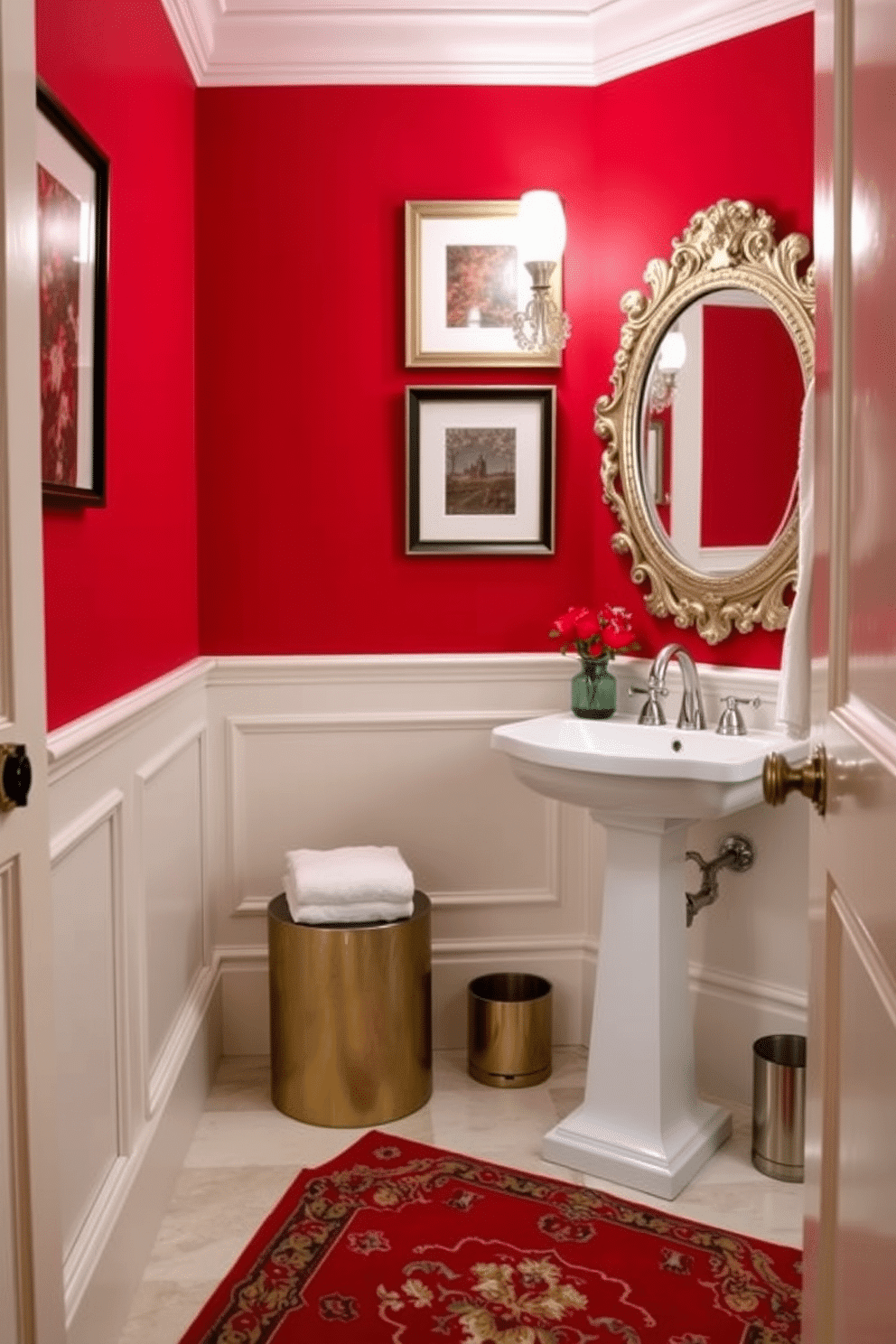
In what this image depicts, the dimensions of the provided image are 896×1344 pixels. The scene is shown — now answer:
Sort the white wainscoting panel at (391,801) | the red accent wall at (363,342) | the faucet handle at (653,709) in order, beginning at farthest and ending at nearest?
the white wainscoting panel at (391,801), the red accent wall at (363,342), the faucet handle at (653,709)

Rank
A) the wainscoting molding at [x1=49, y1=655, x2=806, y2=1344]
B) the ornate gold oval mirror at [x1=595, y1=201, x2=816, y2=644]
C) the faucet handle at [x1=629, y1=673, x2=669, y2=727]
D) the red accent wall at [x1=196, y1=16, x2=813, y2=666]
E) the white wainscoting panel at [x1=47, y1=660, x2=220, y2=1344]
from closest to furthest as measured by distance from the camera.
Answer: the white wainscoting panel at [x1=47, y1=660, x2=220, y2=1344], the wainscoting molding at [x1=49, y1=655, x2=806, y2=1344], the ornate gold oval mirror at [x1=595, y1=201, x2=816, y2=644], the faucet handle at [x1=629, y1=673, x2=669, y2=727], the red accent wall at [x1=196, y1=16, x2=813, y2=666]

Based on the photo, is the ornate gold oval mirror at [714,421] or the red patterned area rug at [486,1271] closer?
the red patterned area rug at [486,1271]

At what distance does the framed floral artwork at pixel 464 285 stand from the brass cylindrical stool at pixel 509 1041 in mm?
1589

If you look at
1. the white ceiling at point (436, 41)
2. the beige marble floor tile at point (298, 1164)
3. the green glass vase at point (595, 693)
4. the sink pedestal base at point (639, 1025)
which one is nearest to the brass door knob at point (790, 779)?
the sink pedestal base at point (639, 1025)

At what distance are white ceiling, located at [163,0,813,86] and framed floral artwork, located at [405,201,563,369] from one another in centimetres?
33

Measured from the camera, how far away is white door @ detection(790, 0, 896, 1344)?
104cm

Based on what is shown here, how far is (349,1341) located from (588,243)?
2.53 metres

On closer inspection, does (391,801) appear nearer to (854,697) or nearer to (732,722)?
(732,722)

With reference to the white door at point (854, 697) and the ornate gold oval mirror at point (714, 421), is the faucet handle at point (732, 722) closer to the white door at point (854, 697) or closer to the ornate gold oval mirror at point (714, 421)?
the ornate gold oval mirror at point (714, 421)

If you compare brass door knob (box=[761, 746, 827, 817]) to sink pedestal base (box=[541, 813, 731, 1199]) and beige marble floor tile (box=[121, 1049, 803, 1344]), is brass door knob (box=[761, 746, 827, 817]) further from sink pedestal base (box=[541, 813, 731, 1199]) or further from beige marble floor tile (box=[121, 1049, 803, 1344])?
beige marble floor tile (box=[121, 1049, 803, 1344])

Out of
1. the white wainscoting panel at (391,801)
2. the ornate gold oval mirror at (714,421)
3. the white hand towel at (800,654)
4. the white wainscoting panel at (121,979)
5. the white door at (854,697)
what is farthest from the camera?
the white wainscoting panel at (391,801)

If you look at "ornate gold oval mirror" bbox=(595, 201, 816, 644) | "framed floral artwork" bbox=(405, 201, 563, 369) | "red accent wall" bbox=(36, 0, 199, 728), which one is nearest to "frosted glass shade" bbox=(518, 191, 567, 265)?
"framed floral artwork" bbox=(405, 201, 563, 369)

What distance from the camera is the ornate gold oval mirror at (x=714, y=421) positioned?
2.95m

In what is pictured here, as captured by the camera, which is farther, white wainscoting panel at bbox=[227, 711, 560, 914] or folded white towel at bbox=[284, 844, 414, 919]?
white wainscoting panel at bbox=[227, 711, 560, 914]
